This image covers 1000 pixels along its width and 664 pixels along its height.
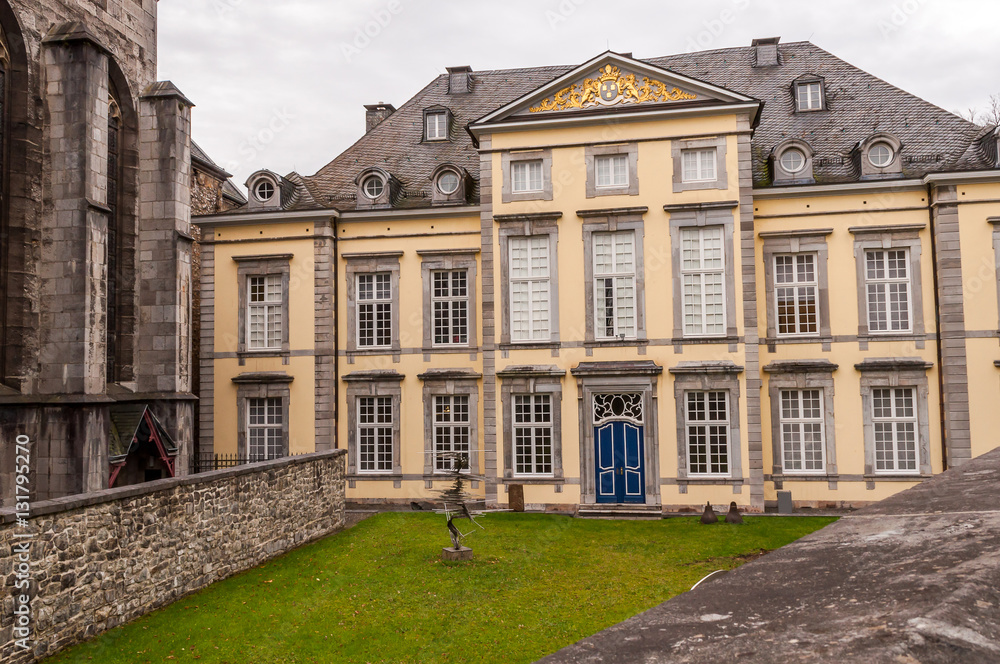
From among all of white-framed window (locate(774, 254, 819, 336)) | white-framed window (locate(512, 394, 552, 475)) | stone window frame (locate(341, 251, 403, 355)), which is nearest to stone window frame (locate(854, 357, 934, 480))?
white-framed window (locate(774, 254, 819, 336))

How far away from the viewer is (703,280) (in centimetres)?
2166

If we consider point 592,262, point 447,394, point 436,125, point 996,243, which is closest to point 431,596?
point 447,394

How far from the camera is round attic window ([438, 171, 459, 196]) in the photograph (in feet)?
80.6

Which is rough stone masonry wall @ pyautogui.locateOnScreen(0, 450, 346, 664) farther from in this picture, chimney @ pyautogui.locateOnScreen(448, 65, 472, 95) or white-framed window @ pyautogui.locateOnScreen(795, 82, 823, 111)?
white-framed window @ pyautogui.locateOnScreen(795, 82, 823, 111)

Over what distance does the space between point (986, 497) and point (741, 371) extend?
63.0 ft

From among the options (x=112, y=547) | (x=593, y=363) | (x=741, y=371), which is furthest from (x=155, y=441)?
(x=741, y=371)

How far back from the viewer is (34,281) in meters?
15.9

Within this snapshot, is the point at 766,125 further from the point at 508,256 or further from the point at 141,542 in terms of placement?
the point at 141,542

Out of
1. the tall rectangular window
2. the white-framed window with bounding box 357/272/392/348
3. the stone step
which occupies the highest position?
the tall rectangular window

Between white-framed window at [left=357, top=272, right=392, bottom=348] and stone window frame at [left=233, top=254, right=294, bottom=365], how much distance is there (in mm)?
2297

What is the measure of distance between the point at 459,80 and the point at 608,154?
31.0ft

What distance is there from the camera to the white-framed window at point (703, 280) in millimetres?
21500

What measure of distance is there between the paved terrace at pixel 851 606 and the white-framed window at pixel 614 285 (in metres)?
19.7

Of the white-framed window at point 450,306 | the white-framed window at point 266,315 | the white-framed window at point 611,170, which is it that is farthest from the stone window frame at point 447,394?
the white-framed window at point 611,170
